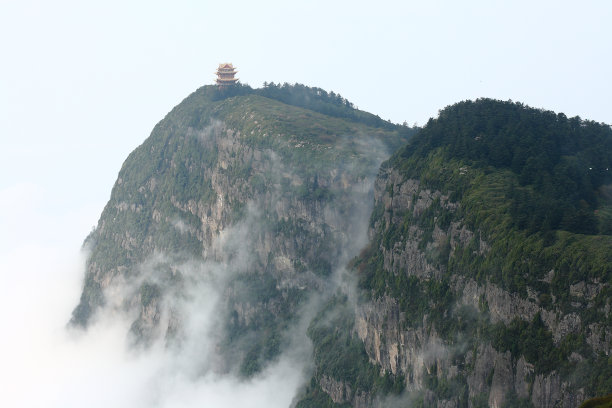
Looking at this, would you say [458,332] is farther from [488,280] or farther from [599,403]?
[599,403]

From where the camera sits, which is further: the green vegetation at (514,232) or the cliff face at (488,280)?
the green vegetation at (514,232)

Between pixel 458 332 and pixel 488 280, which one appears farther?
pixel 458 332

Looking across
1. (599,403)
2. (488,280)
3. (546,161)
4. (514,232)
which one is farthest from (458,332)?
(599,403)

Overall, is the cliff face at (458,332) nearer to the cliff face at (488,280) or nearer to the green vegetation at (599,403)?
the cliff face at (488,280)

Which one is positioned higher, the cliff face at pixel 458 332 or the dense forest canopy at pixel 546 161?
the dense forest canopy at pixel 546 161

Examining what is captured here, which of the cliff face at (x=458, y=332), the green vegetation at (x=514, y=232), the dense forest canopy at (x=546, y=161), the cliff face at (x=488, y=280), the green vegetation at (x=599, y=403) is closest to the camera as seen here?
the green vegetation at (x=599, y=403)

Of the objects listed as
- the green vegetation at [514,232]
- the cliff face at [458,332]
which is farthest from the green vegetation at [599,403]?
the cliff face at [458,332]

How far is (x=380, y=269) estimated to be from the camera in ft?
641

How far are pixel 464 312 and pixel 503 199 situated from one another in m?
22.2

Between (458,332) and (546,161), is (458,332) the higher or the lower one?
the lower one

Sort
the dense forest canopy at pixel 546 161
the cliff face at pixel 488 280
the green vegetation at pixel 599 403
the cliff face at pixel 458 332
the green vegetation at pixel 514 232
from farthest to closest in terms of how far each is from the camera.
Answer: the dense forest canopy at pixel 546 161
the green vegetation at pixel 514 232
the cliff face at pixel 458 332
the cliff face at pixel 488 280
the green vegetation at pixel 599 403

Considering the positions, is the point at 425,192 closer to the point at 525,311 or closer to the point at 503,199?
the point at 503,199

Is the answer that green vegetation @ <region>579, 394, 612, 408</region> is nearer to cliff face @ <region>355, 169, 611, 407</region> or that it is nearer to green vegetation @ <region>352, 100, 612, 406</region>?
green vegetation @ <region>352, 100, 612, 406</region>

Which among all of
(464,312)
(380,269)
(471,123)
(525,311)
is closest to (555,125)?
(471,123)
